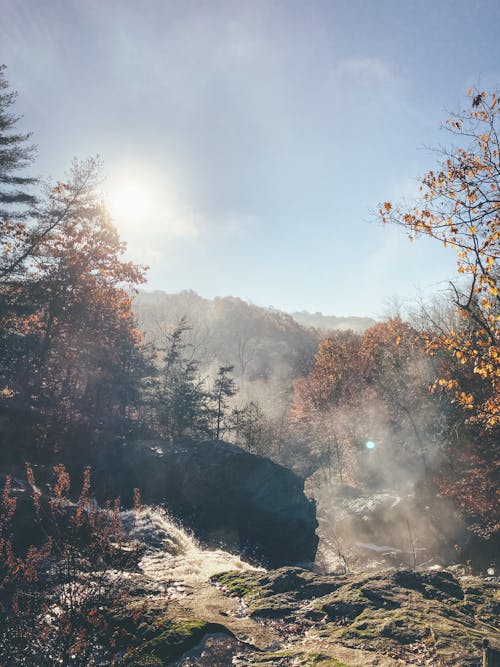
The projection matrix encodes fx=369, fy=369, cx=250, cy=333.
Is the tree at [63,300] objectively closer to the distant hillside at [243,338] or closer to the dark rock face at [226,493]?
the dark rock face at [226,493]

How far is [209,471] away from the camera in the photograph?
24359mm

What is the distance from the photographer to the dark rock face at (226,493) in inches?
901

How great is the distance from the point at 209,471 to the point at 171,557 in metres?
9.34

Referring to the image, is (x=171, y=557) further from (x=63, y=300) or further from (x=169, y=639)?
(x=63, y=300)

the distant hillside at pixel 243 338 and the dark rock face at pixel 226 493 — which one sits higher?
the distant hillside at pixel 243 338

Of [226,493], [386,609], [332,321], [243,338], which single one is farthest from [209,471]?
[332,321]

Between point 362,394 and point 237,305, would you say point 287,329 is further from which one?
point 362,394

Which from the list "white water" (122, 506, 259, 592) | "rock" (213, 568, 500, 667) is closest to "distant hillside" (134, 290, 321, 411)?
"white water" (122, 506, 259, 592)

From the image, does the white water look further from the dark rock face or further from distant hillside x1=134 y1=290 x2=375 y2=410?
distant hillside x1=134 y1=290 x2=375 y2=410

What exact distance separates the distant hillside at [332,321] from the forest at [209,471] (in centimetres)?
9196

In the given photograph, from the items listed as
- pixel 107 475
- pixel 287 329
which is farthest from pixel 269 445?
pixel 287 329

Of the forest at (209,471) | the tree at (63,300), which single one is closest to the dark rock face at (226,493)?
the forest at (209,471)

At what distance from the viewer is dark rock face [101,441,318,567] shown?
22891mm

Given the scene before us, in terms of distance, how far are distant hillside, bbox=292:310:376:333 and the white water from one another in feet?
400
